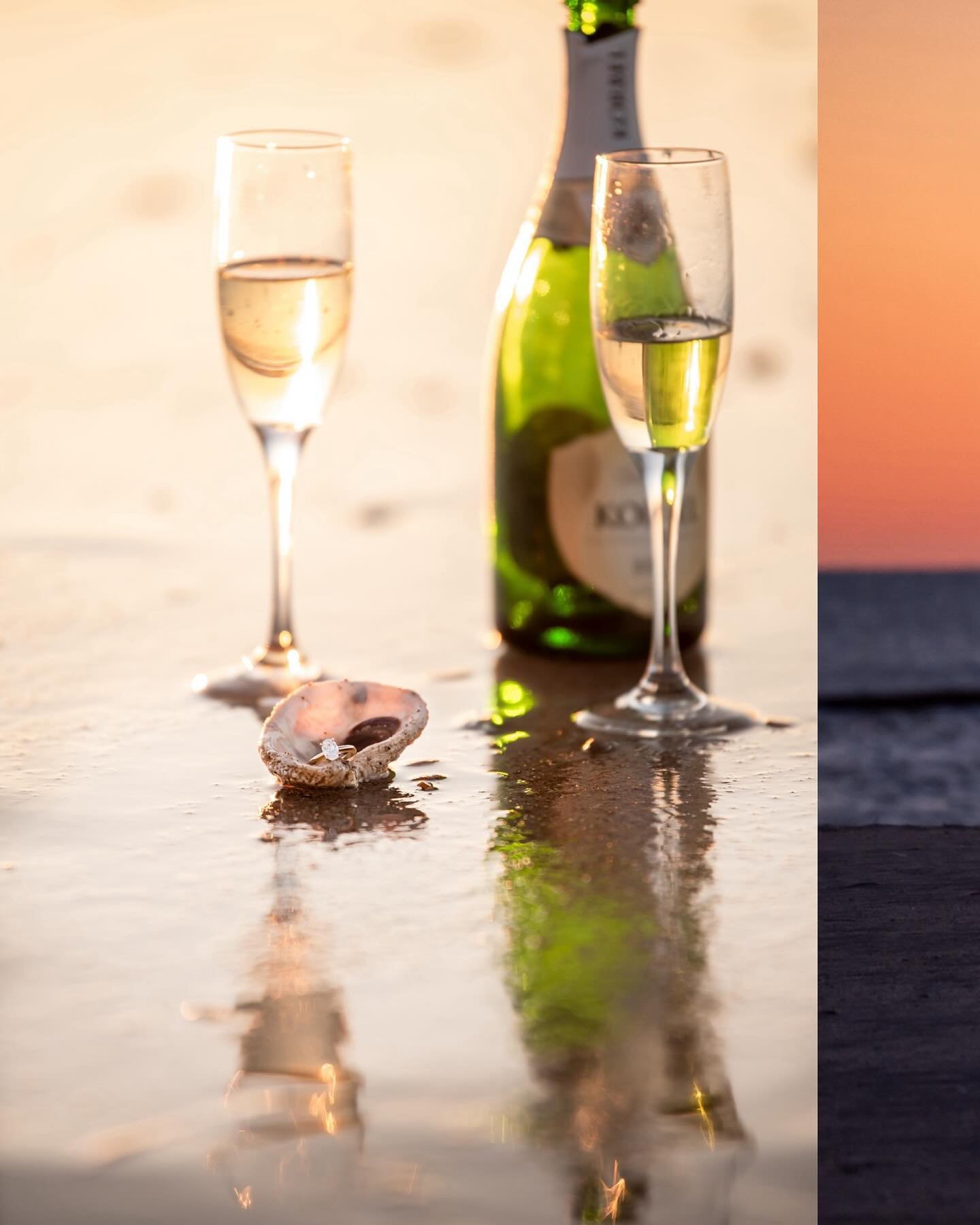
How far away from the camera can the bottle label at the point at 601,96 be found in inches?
45.8

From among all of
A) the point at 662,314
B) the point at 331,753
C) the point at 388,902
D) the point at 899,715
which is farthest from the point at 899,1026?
A: the point at 899,715

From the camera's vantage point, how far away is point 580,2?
1140 millimetres

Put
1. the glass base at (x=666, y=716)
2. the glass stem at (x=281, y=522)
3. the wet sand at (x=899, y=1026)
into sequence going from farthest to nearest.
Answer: the glass stem at (x=281, y=522) < the glass base at (x=666, y=716) < the wet sand at (x=899, y=1026)

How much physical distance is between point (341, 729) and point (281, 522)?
251mm

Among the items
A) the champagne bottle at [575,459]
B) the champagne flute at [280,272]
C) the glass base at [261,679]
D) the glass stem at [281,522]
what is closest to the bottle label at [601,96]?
the champagne bottle at [575,459]

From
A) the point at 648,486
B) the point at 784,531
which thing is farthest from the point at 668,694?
the point at 784,531

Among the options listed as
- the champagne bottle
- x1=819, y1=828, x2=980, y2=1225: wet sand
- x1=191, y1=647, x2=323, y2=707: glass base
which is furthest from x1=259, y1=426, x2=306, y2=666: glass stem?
x1=819, y1=828, x2=980, y2=1225: wet sand

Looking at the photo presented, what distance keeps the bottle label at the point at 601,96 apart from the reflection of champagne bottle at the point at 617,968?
0.43m

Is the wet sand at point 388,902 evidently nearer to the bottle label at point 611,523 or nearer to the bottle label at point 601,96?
the bottle label at point 611,523

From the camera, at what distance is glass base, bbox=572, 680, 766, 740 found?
97cm

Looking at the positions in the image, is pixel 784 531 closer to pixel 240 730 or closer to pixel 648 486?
pixel 648 486

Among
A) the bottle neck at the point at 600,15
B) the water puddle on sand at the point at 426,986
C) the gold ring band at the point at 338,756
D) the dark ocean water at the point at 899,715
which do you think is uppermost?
the bottle neck at the point at 600,15

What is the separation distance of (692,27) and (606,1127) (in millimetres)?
2200

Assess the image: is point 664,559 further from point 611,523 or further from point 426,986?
point 426,986
